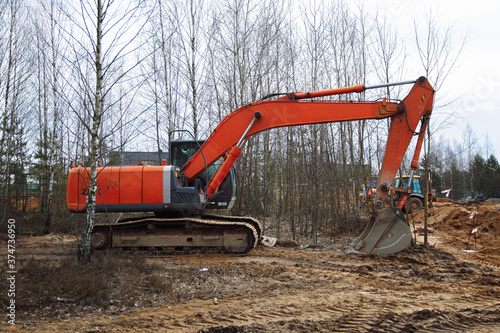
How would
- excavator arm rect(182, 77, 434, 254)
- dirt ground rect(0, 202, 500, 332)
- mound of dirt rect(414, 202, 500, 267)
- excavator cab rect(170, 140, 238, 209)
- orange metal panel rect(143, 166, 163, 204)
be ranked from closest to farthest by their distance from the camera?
dirt ground rect(0, 202, 500, 332) → excavator arm rect(182, 77, 434, 254) → orange metal panel rect(143, 166, 163, 204) → excavator cab rect(170, 140, 238, 209) → mound of dirt rect(414, 202, 500, 267)

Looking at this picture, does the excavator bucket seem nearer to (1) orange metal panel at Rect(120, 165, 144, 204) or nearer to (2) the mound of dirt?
(2) the mound of dirt

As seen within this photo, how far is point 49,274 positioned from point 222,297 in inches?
100

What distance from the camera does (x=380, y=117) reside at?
25.9 ft

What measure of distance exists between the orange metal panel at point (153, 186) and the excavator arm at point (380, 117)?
1118 millimetres

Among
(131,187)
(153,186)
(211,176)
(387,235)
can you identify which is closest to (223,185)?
(211,176)

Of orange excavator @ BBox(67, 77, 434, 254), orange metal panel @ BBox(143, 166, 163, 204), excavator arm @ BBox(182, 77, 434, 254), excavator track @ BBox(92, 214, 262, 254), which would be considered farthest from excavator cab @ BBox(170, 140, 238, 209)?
orange metal panel @ BBox(143, 166, 163, 204)

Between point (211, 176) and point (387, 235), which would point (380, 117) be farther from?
point (211, 176)

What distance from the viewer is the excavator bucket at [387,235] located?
25.0 ft

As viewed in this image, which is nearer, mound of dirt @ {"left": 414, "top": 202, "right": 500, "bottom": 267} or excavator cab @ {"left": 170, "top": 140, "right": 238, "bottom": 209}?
excavator cab @ {"left": 170, "top": 140, "right": 238, "bottom": 209}

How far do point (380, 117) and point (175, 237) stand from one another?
543 centimetres

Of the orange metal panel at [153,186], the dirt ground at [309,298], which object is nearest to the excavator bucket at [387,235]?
the dirt ground at [309,298]

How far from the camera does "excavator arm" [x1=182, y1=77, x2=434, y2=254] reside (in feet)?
25.5

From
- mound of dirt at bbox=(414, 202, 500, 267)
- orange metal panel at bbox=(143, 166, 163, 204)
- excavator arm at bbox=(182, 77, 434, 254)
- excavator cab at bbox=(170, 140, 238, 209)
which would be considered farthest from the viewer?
mound of dirt at bbox=(414, 202, 500, 267)

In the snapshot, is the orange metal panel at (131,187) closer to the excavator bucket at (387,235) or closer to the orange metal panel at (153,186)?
the orange metal panel at (153,186)
